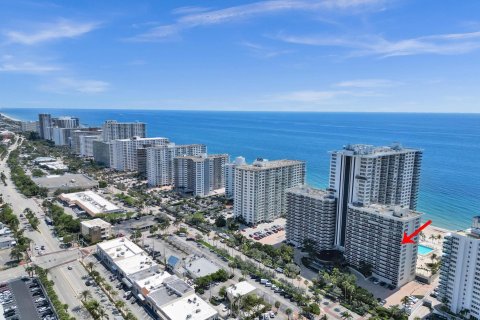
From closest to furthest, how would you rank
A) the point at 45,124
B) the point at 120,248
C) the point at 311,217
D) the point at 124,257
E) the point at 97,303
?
the point at 97,303, the point at 124,257, the point at 120,248, the point at 311,217, the point at 45,124

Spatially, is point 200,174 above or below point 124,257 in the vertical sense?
above

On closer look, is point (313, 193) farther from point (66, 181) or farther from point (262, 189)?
point (66, 181)

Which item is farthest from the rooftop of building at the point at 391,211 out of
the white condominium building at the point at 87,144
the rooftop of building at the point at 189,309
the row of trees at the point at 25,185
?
the white condominium building at the point at 87,144

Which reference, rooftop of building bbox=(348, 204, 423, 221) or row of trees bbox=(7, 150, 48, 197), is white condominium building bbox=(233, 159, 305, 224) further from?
row of trees bbox=(7, 150, 48, 197)

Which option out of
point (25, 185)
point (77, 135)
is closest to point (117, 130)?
point (77, 135)

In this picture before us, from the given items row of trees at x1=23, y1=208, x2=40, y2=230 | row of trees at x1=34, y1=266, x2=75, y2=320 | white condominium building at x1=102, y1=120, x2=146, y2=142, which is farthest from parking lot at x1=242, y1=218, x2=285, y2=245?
white condominium building at x1=102, y1=120, x2=146, y2=142

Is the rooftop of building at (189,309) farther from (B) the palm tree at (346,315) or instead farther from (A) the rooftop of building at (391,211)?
(A) the rooftop of building at (391,211)
